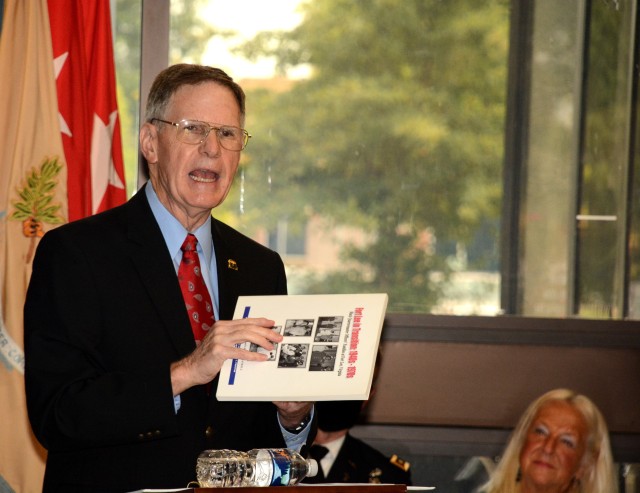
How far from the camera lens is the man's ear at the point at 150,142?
282 cm

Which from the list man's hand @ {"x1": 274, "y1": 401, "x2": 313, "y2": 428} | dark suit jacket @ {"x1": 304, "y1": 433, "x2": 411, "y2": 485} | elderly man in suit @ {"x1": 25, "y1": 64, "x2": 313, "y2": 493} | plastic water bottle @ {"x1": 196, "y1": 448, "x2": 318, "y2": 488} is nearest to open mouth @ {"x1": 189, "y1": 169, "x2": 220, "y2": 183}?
elderly man in suit @ {"x1": 25, "y1": 64, "x2": 313, "y2": 493}

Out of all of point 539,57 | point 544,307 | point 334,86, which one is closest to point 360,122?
point 334,86

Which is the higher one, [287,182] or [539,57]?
[539,57]

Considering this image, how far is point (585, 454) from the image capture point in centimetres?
418

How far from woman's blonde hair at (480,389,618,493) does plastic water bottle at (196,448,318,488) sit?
243 centimetres

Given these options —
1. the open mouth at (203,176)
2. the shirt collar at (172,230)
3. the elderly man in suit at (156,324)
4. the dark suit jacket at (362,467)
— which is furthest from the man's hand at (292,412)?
the dark suit jacket at (362,467)

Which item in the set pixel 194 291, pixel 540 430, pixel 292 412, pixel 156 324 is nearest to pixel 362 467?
pixel 540 430

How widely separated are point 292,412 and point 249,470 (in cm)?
63

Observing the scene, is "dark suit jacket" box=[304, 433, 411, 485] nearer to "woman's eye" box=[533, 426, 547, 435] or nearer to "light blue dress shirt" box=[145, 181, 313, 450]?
"woman's eye" box=[533, 426, 547, 435]

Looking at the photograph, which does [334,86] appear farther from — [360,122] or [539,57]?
[539,57]

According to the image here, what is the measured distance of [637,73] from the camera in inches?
198

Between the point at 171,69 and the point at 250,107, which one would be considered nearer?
the point at 171,69

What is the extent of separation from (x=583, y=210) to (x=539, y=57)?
86cm

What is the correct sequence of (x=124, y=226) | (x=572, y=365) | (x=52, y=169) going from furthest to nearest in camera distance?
(x=572, y=365) < (x=52, y=169) < (x=124, y=226)
